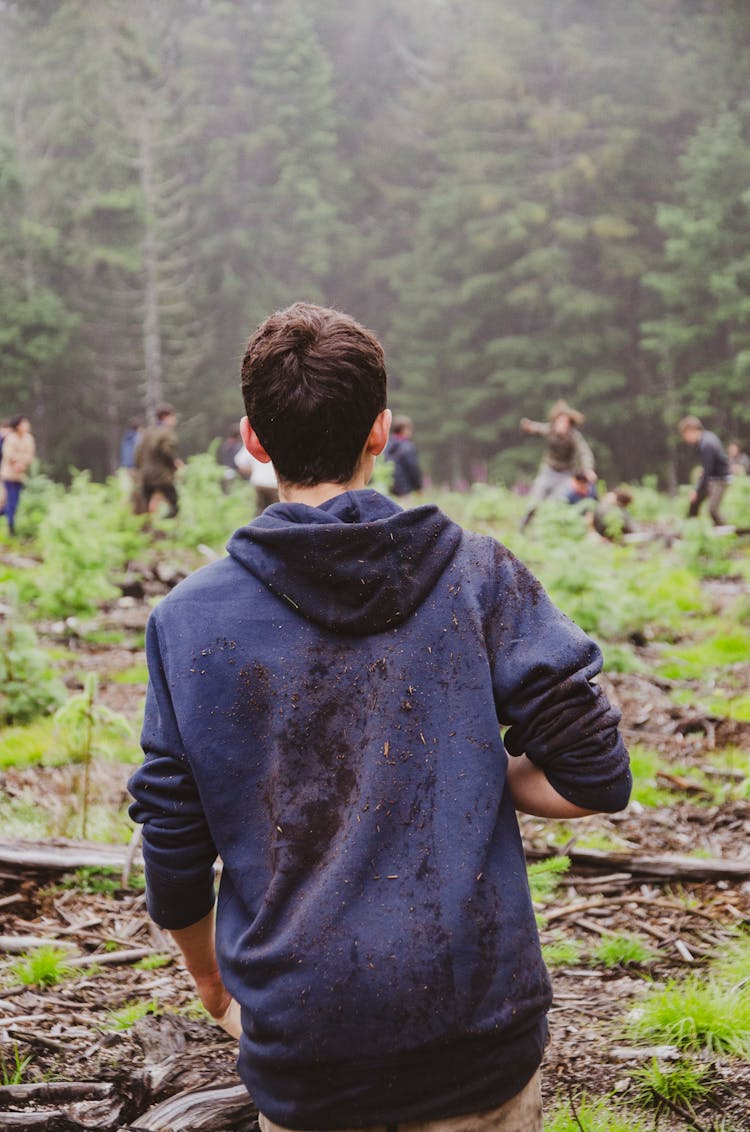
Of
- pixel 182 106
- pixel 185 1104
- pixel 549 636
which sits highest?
pixel 182 106

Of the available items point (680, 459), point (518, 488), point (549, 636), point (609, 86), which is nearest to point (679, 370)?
point (680, 459)

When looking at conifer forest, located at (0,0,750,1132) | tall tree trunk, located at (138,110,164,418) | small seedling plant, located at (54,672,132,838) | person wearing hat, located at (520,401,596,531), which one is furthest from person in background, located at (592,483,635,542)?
tall tree trunk, located at (138,110,164,418)

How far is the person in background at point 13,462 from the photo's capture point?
15.2m

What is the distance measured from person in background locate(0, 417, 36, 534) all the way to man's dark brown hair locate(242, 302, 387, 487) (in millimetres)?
14285

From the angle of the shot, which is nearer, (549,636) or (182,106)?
(549,636)

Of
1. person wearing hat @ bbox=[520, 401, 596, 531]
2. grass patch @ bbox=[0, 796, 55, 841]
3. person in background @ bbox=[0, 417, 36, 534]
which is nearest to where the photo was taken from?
grass patch @ bbox=[0, 796, 55, 841]

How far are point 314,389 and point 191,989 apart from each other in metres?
2.34

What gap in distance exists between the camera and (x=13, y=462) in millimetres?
15172

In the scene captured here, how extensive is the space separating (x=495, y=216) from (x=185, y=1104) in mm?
41170

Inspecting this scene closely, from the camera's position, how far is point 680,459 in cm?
4050

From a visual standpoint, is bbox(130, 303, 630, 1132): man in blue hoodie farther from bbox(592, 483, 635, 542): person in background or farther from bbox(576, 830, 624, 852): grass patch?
bbox(592, 483, 635, 542): person in background

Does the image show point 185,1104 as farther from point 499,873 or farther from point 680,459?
point 680,459

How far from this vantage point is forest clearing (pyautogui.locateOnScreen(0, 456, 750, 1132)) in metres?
2.65

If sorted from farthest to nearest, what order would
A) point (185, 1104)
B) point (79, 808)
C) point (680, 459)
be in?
point (680, 459), point (79, 808), point (185, 1104)
